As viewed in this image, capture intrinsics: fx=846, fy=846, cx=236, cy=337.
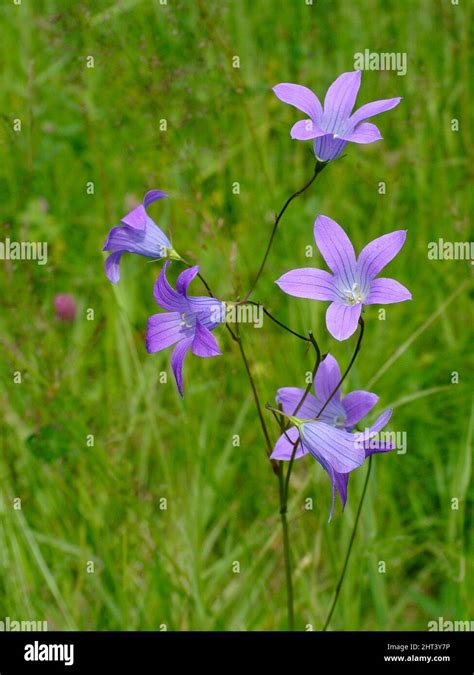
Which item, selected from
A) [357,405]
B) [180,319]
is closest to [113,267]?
[180,319]

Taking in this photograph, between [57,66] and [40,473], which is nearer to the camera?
[40,473]

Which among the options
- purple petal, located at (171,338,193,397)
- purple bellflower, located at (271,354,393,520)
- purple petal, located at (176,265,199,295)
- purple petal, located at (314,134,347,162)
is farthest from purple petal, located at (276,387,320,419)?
purple petal, located at (314,134,347,162)

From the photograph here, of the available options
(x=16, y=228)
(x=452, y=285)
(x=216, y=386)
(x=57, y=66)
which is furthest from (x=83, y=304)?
(x=452, y=285)

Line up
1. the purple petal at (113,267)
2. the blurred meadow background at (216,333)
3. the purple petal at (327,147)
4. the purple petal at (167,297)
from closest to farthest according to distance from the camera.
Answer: the purple petal at (167,297) < the purple petal at (327,147) < the purple petal at (113,267) < the blurred meadow background at (216,333)

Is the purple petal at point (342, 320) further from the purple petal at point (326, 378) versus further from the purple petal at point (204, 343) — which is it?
the purple petal at point (326, 378)

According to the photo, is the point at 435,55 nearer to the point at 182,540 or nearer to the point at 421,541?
the point at 421,541

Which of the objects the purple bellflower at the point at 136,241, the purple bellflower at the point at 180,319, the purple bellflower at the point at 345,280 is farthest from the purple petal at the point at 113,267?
the purple bellflower at the point at 345,280
